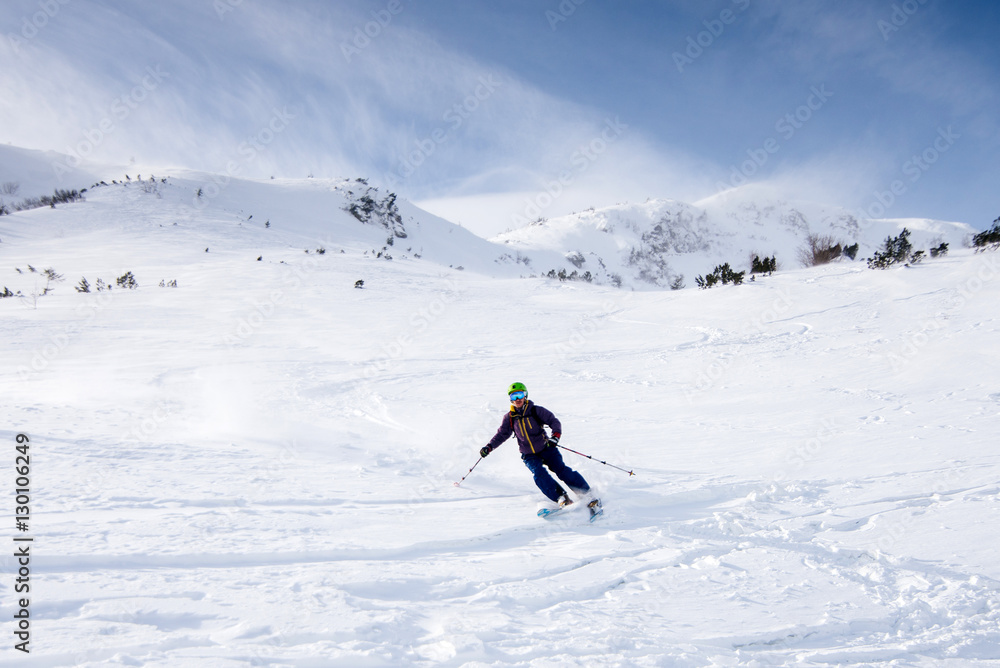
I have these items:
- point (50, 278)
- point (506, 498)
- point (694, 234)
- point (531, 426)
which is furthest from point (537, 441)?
point (694, 234)

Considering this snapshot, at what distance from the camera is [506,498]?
5148 mm

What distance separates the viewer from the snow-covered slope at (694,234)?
234 feet

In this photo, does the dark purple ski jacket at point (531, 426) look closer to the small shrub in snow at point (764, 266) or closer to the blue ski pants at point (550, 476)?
the blue ski pants at point (550, 476)

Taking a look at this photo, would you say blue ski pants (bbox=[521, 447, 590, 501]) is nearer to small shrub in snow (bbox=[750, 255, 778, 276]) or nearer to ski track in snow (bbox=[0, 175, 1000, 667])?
ski track in snow (bbox=[0, 175, 1000, 667])

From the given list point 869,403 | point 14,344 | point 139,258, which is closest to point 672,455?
point 869,403

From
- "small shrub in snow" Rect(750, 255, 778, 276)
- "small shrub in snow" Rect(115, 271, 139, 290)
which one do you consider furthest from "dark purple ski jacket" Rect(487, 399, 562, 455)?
"small shrub in snow" Rect(750, 255, 778, 276)

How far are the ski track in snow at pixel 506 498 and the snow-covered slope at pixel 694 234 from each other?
52.9m

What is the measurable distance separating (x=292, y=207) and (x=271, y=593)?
123 ft

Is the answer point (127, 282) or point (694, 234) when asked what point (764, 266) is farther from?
point (694, 234)

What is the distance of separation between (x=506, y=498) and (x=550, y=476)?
0.60 metres

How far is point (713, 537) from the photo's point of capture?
4.05 meters

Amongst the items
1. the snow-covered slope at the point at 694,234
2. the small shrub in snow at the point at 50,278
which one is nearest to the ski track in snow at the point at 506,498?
the small shrub in snow at the point at 50,278

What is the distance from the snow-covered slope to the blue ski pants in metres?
56.8

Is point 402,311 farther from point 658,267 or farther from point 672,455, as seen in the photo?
point 658,267
